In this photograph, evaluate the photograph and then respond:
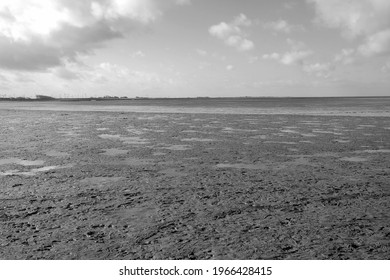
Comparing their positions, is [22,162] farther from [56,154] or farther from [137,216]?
[137,216]

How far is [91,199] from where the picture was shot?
8055 millimetres

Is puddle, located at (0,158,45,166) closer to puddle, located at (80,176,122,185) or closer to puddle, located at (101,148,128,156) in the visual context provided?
puddle, located at (101,148,128,156)

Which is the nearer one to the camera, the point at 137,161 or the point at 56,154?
the point at 137,161

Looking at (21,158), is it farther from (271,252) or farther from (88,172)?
(271,252)

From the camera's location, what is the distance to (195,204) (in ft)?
25.4

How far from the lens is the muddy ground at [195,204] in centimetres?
546

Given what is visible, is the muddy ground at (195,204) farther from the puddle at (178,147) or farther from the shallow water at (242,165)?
the puddle at (178,147)

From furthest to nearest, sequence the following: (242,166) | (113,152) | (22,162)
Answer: (113,152)
(22,162)
(242,166)

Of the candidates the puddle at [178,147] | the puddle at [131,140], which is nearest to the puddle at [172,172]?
the puddle at [178,147]

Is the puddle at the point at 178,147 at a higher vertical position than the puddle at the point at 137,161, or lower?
higher

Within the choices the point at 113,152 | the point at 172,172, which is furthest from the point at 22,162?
the point at 172,172

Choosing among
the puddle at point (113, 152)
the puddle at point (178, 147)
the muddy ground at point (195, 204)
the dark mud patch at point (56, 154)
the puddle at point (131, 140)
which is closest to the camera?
the muddy ground at point (195, 204)

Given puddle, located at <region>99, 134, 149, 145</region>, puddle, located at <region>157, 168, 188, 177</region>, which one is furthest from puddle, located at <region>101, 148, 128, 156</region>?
puddle, located at <region>157, 168, 188, 177</region>
